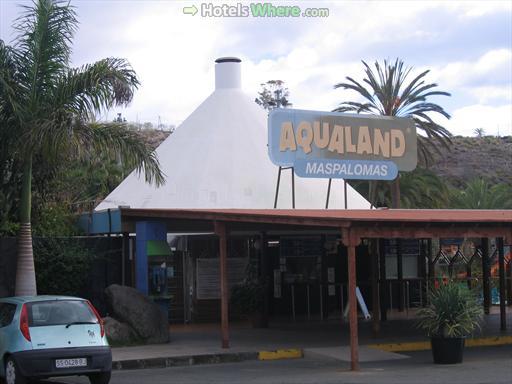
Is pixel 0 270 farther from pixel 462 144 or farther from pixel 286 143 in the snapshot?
pixel 462 144

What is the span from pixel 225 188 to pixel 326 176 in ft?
13.2

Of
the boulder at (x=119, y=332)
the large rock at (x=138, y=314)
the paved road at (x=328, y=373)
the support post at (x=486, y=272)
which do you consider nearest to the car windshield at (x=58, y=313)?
the paved road at (x=328, y=373)

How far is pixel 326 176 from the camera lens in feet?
79.6

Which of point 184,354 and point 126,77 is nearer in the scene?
point 184,354

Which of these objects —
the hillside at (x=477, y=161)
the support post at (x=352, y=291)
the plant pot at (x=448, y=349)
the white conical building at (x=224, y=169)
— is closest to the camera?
the support post at (x=352, y=291)

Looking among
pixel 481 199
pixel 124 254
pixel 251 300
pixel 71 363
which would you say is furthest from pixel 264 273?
pixel 481 199

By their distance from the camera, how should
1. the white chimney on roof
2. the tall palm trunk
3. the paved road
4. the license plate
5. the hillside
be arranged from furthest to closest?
the hillside
the white chimney on roof
the tall palm trunk
the paved road
the license plate

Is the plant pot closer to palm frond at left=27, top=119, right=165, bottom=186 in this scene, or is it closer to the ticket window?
the ticket window

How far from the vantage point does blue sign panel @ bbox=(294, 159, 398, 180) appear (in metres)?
23.9

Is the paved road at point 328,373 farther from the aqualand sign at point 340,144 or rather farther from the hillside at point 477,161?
the hillside at point 477,161

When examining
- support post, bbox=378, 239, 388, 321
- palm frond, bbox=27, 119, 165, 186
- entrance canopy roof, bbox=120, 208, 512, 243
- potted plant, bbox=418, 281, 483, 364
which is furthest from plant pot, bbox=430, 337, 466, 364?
support post, bbox=378, 239, 388, 321

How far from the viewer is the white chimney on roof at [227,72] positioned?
99.1ft

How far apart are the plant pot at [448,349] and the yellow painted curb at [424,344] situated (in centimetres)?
233

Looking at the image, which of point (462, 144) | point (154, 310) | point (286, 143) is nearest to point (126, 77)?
point (154, 310)
